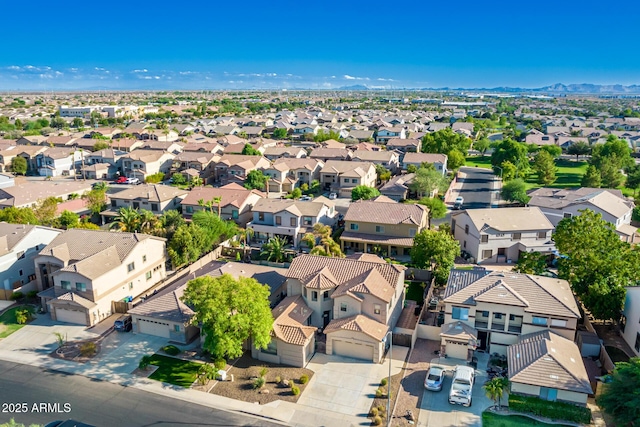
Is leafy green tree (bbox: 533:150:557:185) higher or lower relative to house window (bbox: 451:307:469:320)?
higher

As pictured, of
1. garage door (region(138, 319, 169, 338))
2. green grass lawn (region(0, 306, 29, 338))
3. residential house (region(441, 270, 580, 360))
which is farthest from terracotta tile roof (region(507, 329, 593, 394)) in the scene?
green grass lawn (region(0, 306, 29, 338))

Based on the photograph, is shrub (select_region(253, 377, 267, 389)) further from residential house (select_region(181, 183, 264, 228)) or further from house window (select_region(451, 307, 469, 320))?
residential house (select_region(181, 183, 264, 228))

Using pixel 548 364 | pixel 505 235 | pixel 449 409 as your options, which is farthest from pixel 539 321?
pixel 505 235

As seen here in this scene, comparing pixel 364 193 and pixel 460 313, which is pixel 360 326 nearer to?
pixel 460 313

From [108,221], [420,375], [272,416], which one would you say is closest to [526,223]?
[420,375]

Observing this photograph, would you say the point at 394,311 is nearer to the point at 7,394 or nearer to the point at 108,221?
the point at 7,394

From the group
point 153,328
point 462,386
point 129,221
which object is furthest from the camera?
point 129,221

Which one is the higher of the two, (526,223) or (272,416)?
(526,223)
